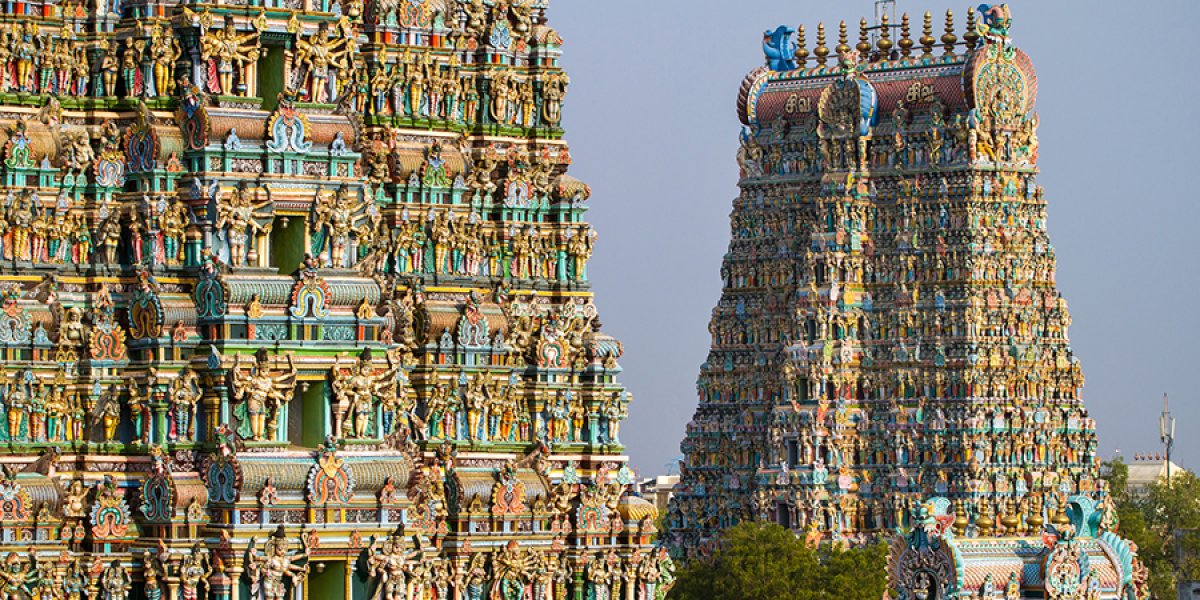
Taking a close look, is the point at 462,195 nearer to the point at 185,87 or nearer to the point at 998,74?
the point at 185,87

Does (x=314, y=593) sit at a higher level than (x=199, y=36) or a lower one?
lower

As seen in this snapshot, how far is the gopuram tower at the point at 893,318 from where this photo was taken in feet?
508

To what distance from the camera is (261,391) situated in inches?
3209

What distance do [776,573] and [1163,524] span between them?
151ft

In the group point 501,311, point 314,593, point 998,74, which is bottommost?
point 314,593

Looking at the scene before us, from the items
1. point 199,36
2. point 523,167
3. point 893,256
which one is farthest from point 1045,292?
point 199,36

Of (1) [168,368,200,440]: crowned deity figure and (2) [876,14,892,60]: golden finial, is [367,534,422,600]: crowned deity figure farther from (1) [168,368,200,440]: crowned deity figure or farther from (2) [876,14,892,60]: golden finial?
(2) [876,14,892,60]: golden finial

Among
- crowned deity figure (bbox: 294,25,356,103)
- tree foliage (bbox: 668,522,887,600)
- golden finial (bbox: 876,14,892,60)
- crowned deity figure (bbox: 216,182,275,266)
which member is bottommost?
tree foliage (bbox: 668,522,887,600)

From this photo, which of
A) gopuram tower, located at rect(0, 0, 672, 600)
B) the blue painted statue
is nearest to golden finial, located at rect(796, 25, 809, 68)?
the blue painted statue

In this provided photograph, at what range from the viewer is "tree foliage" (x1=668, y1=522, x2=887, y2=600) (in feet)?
458

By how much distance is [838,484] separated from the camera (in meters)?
156

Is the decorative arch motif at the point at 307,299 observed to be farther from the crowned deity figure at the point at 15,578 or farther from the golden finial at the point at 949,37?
the golden finial at the point at 949,37

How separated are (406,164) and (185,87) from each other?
31.5ft

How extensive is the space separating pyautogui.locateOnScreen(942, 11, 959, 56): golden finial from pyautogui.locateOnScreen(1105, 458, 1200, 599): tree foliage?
19.5m
